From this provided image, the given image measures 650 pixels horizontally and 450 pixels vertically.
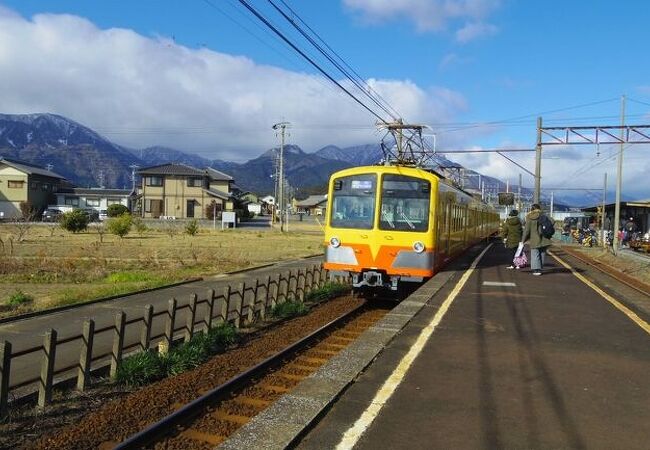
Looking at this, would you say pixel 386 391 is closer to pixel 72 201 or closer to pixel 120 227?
pixel 120 227

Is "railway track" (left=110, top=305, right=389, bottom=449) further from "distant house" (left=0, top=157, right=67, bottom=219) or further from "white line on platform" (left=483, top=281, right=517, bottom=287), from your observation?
"distant house" (left=0, top=157, right=67, bottom=219)

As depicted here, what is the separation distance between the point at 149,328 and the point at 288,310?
4.31 meters

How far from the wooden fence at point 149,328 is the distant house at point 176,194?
178 ft

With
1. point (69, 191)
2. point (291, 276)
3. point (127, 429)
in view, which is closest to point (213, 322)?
point (291, 276)

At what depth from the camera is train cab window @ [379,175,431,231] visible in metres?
11.8

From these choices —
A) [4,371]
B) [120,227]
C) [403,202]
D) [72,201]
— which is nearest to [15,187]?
[72,201]

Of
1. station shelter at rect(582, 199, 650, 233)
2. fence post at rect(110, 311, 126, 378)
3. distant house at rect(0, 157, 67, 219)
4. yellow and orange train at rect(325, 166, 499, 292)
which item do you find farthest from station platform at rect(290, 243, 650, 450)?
distant house at rect(0, 157, 67, 219)

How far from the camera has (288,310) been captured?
1186 cm

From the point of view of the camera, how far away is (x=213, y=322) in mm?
10297

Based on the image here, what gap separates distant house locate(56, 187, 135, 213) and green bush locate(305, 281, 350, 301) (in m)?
65.4

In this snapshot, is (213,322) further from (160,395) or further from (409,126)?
(409,126)

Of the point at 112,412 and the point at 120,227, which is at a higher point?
the point at 120,227

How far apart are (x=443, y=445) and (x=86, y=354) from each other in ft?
14.4

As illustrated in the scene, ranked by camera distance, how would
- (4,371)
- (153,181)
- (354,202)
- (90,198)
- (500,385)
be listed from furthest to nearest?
(90,198) → (153,181) → (354,202) → (4,371) → (500,385)
